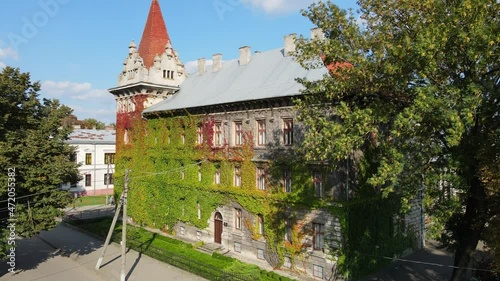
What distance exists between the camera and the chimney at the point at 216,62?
35.3m

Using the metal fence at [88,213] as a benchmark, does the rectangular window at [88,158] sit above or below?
above

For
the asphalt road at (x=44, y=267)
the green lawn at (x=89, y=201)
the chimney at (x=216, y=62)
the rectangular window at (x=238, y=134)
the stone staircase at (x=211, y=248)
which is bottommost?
the asphalt road at (x=44, y=267)

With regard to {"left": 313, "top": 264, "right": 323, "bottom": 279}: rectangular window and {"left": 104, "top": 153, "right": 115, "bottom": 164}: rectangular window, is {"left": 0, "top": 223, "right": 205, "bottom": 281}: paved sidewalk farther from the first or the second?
{"left": 104, "top": 153, "right": 115, "bottom": 164}: rectangular window

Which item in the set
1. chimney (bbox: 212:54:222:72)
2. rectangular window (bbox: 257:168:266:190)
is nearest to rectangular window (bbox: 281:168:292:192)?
rectangular window (bbox: 257:168:266:190)

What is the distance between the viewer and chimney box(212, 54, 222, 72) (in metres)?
35.3

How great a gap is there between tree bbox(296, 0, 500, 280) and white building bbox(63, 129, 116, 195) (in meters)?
48.0

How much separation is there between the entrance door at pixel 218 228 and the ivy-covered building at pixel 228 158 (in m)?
0.08

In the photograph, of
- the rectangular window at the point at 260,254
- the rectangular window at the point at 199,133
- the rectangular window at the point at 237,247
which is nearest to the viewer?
the rectangular window at the point at 260,254

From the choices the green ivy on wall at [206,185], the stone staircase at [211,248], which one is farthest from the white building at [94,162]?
the stone staircase at [211,248]

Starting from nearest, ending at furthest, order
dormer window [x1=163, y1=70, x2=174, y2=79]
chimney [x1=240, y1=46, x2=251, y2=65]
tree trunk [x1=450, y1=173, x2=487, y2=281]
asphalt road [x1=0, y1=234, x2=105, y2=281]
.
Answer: tree trunk [x1=450, y1=173, x2=487, y2=281]
asphalt road [x1=0, y1=234, x2=105, y2=281]
chimney [x1=240, y1=46, x2=251, y2=65]
dormer window [x1=163, y1=70, x2=174, y2=79]

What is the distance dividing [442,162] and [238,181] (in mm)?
14837

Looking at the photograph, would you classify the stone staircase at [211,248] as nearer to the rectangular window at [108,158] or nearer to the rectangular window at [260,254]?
the rectangular window at [260,254]

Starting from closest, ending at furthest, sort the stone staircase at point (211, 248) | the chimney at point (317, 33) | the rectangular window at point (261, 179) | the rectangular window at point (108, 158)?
the rectangular window at point (261, 179), the chimney at point (317, 33), the stone staircase at point (211, 248), the rectangular window at point (108, 158)

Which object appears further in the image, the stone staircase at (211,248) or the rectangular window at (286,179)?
the stone staircase at (211,248)
